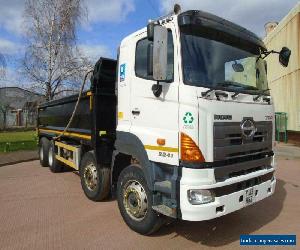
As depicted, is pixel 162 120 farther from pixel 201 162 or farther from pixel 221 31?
pixel 221 31

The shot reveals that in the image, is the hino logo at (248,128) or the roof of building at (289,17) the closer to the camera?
the hino logo at (248,128)

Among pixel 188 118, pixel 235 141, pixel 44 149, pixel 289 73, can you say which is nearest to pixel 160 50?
pixel 188 118

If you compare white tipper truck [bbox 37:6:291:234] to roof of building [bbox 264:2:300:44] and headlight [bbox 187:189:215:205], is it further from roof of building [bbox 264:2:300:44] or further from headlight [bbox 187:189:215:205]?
roof of building [bbox 264:2:300:44]

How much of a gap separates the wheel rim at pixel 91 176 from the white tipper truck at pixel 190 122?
0.64 m

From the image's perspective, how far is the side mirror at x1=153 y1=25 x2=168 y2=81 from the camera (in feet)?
14.3

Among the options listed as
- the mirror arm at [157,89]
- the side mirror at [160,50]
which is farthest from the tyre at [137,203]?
the side mirror at [160,50]

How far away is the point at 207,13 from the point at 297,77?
14435 millimetres

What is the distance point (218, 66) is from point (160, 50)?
0.89 meters

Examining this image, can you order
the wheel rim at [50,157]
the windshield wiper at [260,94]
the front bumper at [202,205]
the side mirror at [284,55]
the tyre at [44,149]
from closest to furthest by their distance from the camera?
the front bumper at [202,205], the windshield wiper at [260,94], the side mirror at [284,55], the wheel rim at [50,157], the tyre at [44,149]

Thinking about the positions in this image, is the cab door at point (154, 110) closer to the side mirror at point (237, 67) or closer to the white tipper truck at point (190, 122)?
the white tipper truck at point (190, 122)

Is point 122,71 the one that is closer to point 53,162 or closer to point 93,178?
point 93,178

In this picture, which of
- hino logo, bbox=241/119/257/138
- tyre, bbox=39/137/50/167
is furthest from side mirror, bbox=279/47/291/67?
tyre, bbox=39/137/50/167

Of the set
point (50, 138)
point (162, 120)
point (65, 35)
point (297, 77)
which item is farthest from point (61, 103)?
point (65, 35)

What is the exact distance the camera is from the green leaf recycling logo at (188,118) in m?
4.38
